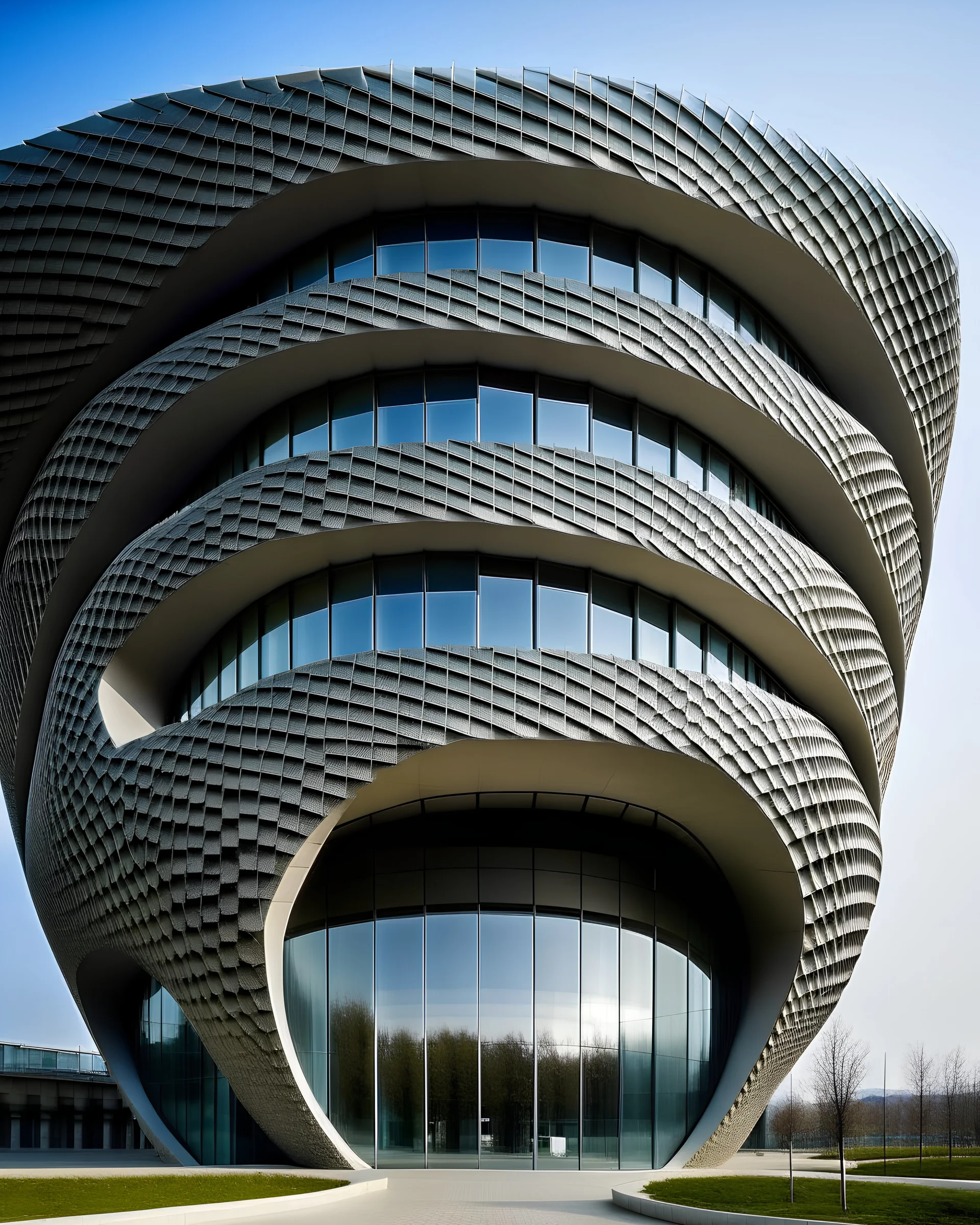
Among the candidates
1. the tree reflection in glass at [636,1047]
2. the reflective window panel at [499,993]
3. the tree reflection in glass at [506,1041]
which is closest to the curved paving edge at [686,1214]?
the tree reflection in glass at [506,1041]

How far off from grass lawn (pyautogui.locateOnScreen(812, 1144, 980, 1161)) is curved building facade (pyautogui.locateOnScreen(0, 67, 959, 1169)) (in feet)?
38.8

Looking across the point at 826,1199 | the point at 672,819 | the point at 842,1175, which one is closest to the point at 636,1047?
the point at 672,819

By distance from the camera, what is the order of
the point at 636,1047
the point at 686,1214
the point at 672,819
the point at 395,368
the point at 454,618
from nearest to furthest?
1. the point at 686,1214
2. the point at 454,618
3. the point at 395,368
4. the point at 636,1047
5. the point at 672,819

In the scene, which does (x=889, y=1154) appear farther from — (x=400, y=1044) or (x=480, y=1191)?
(x=480, y=1191)

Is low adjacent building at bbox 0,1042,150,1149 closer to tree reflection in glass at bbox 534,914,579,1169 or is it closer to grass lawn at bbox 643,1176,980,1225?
tree reflection in glass at bbox 534,914,579,1169

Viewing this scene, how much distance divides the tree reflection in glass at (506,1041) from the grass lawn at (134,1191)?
6022 millimetres

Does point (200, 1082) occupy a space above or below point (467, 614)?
below

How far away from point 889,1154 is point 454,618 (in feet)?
94.5

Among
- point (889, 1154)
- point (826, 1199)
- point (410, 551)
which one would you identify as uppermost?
point (410, 551)

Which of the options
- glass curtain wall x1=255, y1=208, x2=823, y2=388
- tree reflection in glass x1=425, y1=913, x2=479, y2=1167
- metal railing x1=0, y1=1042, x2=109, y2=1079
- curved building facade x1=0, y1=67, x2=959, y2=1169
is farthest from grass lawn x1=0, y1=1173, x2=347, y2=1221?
metal railing x1=0, y1=1042, x2=109, y2=1079

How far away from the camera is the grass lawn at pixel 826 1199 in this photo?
1508cm

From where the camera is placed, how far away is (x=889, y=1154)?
4253 centimetres

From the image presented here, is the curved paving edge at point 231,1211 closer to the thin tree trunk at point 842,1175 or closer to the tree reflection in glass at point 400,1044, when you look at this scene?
the tree reflection in glass at point 400,1044

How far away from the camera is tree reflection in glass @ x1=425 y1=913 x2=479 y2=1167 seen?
26516 mm
